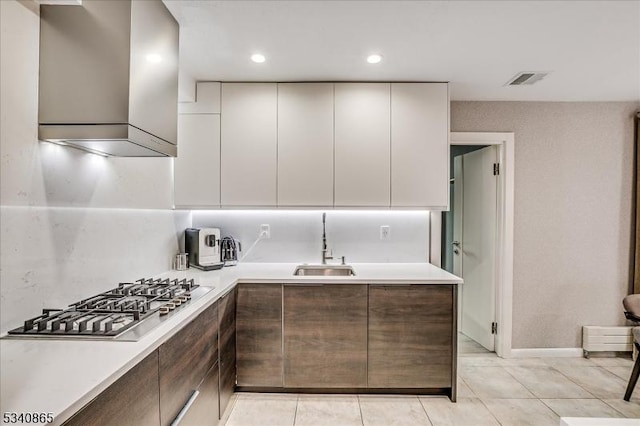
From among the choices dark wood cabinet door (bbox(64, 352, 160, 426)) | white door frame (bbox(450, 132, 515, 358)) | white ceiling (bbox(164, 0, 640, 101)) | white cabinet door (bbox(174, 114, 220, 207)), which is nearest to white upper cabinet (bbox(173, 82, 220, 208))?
white cabinet door (bbox(174, 114, 220, 207))

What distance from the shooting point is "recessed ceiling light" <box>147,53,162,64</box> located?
1676mm

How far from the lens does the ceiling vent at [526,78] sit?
9.16ft

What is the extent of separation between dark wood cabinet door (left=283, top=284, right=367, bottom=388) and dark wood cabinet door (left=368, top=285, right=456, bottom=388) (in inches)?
4.0

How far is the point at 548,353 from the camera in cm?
347

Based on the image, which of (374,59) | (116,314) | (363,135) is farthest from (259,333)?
(374,59)

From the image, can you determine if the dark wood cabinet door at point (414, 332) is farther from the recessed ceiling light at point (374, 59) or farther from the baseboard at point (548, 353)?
the recessed ceiling light at point (374, 59)

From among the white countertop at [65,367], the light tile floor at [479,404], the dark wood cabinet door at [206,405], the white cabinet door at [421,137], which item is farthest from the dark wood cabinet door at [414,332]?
the white countertop at [65,367]

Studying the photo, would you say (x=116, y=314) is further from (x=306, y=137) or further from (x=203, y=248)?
(x=306, y=137)

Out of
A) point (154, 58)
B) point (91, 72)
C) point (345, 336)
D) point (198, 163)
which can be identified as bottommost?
point (345, 336)

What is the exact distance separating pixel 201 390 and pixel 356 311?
3.86ft

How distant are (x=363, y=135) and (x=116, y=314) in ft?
7.15

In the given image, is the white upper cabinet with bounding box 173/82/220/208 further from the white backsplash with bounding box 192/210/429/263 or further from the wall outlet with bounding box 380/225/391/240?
the wall outlet with bounding box 380/225/391/240

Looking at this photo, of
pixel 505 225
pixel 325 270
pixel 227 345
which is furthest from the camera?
pixel 505 225

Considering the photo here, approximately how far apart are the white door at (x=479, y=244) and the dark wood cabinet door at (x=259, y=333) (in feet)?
7.24
